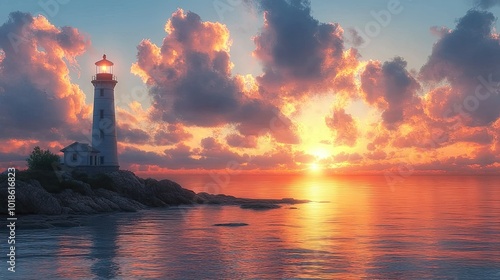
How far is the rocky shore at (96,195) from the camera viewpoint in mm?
60875

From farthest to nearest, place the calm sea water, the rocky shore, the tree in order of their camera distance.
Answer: the tree < the rocky shore < the calm sea water

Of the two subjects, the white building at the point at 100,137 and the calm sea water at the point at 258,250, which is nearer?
the calm sea water at the point at 258,250

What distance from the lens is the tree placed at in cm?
8019

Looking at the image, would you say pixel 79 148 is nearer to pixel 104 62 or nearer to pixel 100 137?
pixel 100 137

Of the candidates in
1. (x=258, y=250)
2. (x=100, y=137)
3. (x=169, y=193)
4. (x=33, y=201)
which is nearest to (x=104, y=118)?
(x=100, y=137)

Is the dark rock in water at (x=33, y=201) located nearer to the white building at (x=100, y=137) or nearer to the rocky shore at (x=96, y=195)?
the rocky shore at (x=96, y=195)

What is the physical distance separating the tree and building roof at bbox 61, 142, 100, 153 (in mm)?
2613

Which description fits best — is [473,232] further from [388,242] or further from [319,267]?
[319,267]

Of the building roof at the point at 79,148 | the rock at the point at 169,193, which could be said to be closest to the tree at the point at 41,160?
the building roof at the point at 79,148

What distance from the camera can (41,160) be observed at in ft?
265

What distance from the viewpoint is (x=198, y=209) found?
79875mm

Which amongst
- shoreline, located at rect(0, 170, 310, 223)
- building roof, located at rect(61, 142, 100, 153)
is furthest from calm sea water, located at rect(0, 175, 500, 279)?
building roof, located at rect(61, 142, 100, 153)

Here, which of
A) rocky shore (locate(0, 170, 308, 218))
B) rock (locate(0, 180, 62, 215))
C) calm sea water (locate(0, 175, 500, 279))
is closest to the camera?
calm sea water (locate(0, 175, 500, 279))

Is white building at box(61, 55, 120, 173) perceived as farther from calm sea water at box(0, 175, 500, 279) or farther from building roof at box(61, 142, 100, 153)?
calm sea water at box(0, 175, 500, 279)
